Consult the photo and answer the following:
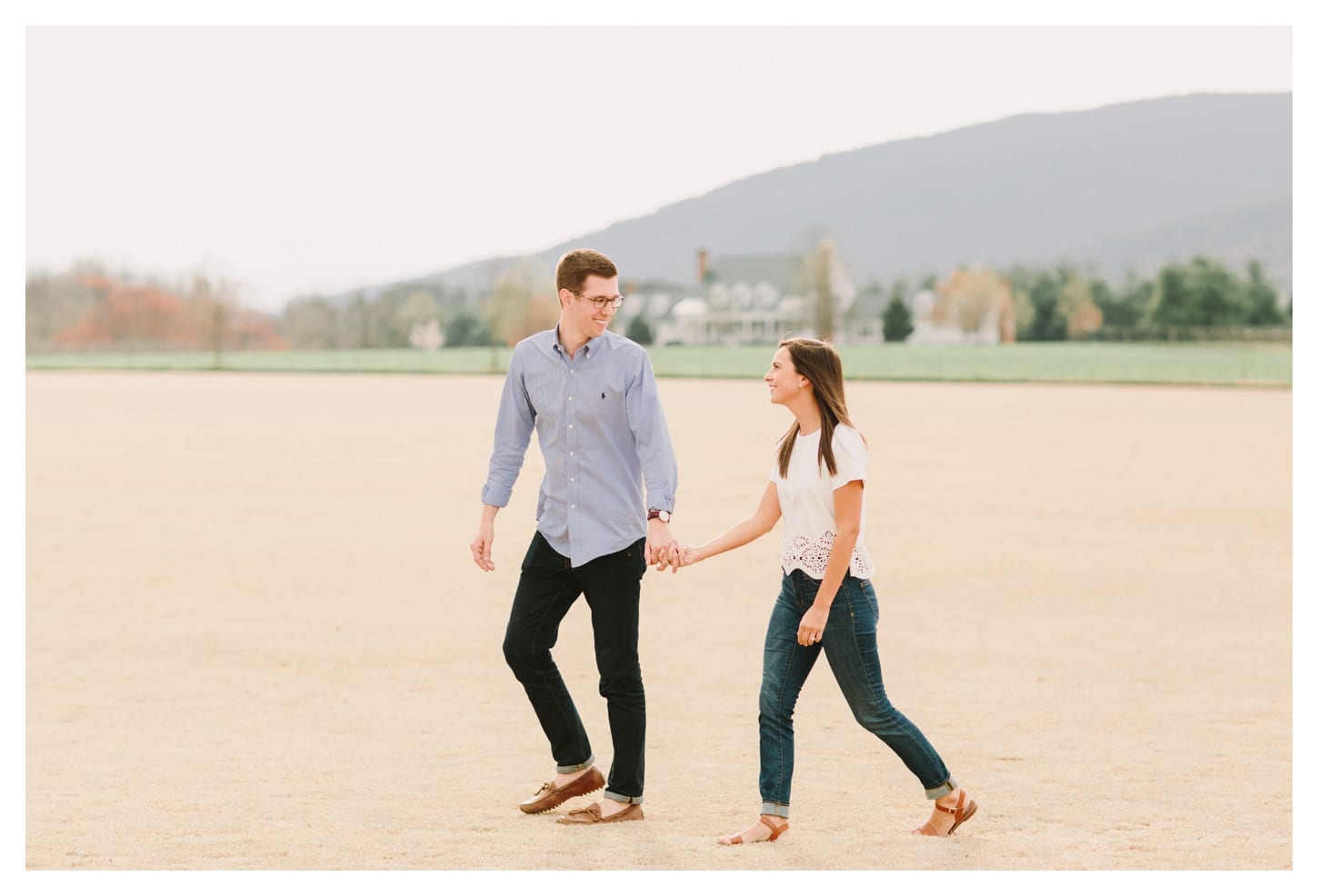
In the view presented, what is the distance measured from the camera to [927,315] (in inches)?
6885

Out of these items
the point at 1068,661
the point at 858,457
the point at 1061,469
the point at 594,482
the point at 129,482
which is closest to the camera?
the point at 858,457

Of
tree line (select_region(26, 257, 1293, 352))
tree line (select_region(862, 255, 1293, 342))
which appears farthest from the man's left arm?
tree line (select_region(862, 255, 1293, 342))

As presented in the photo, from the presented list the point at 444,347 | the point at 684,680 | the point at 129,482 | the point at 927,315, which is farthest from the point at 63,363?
the point at 927,315

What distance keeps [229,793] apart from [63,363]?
87.6 m

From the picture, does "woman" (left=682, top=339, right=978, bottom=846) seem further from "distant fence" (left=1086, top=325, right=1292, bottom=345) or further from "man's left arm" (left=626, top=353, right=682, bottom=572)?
"distant fence" (left=1086, top=325, right=1292, bottom=345)

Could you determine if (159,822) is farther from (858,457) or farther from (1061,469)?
(1061,469)

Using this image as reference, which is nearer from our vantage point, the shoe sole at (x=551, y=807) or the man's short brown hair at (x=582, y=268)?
the man's short brown hair at (x=582, y=268)

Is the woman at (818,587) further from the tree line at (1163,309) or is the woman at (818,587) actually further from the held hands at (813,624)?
the tree line at (1163,309)

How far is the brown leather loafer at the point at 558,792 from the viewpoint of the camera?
639 cm

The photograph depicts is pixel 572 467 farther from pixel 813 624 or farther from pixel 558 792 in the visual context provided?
pixel 558 792

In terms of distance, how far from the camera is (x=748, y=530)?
20.1 feet

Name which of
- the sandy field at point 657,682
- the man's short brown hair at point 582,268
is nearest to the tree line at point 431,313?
the sandy field at point 657,682

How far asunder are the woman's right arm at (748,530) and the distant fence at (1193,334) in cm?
9453

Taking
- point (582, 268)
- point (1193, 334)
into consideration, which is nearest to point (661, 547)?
point (582, 268)
